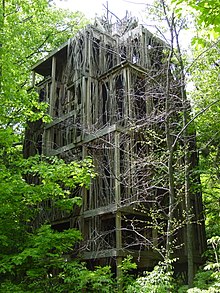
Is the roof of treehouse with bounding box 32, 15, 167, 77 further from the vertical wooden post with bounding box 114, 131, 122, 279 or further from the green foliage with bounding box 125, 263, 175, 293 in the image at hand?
the green foliage with bounding box 125, 263, 175, 293

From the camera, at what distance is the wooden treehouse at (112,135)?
10.1 m

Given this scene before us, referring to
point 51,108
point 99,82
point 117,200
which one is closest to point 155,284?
point 117,200

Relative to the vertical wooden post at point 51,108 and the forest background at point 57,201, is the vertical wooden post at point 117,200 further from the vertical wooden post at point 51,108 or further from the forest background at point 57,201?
the vertical wooden post at point 51,108

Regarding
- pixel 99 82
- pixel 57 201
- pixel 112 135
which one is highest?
pixel 99 82

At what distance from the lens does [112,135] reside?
1058 centimetres

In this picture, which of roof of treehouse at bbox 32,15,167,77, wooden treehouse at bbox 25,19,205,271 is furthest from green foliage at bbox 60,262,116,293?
roof of treehouse at bbox 32,15,167,77

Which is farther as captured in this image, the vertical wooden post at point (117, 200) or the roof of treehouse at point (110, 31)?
the roof of treehouse at point (110, 31)

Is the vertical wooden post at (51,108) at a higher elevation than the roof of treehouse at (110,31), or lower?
lower

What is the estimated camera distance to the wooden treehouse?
399 inches

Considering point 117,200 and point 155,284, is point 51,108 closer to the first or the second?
point 117,200

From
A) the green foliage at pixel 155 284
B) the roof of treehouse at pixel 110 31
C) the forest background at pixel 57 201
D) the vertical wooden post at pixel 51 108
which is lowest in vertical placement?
the green foliage at pixel 155 284

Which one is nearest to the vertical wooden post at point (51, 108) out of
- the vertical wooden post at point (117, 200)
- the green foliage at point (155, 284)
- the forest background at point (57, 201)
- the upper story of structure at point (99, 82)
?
the upper story of structure at point (99, 82)

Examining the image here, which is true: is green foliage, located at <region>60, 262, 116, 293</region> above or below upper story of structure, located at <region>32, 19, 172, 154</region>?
below

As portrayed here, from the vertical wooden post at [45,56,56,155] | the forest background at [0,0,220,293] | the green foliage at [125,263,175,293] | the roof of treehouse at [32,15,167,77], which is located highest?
the roof of treehouse at [32,15,167,77]
